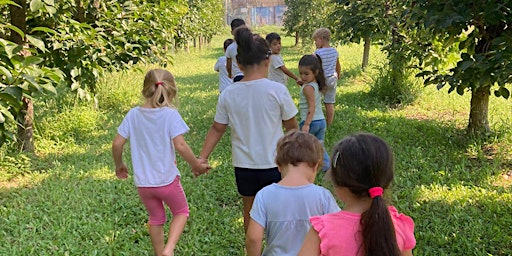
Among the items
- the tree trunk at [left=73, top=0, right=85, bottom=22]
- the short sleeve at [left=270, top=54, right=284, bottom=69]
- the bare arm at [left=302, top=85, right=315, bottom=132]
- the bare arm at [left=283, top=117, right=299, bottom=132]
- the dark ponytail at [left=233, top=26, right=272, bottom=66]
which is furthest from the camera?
the tree trunk at [left=73, top=0, right=85, bottom=22]

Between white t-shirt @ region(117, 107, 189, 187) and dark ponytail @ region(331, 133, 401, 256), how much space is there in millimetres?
1437

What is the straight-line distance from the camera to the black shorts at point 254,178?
2693 millimetres

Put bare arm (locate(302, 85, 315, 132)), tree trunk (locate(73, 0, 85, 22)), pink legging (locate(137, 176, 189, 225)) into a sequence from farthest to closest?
tree trunk (locate(73, 0, 85, 22)), bare arm (locate(302, 85, 315, 132)), pink legging (locate(137, 176, 189, 225))

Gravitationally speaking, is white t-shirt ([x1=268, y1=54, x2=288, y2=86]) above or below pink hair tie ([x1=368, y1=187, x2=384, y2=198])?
above

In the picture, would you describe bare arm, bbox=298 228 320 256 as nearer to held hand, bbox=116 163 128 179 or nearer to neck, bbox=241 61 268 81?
neck, bbox=241 61 268 81

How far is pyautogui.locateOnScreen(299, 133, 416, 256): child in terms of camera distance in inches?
56.1

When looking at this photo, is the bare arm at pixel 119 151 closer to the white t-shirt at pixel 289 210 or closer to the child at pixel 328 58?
the white t-shirt at pixel 289 210

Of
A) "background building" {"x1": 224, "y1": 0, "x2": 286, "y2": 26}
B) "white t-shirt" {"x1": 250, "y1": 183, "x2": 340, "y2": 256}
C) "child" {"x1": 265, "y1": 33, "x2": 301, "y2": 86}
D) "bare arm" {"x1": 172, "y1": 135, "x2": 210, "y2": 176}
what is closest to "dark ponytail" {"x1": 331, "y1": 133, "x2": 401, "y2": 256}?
"white t-shirt" {"x1": 250, "y1": 183, "x2": 340, "y2": 256}

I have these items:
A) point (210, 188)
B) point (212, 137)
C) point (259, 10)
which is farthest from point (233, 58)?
point (259, 10)

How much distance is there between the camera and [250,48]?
2.58 meters

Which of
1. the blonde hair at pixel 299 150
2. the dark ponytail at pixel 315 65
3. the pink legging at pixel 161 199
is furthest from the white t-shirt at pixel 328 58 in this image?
the blonde hair at pixel 299 150

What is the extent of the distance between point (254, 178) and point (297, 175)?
30.1 inches

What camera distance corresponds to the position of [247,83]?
8.63 ft

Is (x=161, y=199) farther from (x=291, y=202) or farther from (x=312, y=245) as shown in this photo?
(x=312, y=245)
